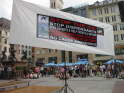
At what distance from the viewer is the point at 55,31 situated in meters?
4.87

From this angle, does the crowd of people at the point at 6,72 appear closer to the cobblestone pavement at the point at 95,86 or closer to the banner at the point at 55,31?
the cobblestone pavement at the point at 95,86

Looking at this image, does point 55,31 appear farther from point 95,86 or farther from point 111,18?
point 111,18

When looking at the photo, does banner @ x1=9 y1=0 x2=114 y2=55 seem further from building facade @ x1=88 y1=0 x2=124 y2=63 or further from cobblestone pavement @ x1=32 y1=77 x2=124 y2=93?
building facade @ x1=88 y1=0 x2=124 y2=63

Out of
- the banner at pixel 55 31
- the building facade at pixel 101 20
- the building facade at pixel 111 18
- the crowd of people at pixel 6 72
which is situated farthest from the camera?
the building facade at pixel 101 20

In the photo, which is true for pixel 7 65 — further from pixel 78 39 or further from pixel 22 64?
pixel 78 39

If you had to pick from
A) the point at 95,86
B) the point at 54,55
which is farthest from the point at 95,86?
the point at 54,55

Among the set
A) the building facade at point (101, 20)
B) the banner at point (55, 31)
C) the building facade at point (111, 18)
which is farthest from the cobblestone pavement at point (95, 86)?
the building facade at point (111, 18)

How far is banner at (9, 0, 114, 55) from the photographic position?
432 centimetres

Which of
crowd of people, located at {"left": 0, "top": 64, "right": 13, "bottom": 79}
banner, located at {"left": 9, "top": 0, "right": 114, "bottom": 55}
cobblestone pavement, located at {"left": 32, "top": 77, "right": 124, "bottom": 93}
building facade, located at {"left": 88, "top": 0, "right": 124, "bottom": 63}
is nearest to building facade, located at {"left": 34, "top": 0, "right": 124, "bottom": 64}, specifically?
building facade, located at {"left": 88, "top": 0, "right": 124, "bottom": 63}

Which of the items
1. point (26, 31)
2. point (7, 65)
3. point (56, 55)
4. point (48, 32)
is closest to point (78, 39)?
point (48, 32)

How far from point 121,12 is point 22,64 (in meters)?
21.2

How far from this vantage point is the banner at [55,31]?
170 inches

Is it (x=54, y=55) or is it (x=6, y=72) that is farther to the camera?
(x=54, y=55)

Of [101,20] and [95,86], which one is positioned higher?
[101,20]
